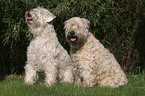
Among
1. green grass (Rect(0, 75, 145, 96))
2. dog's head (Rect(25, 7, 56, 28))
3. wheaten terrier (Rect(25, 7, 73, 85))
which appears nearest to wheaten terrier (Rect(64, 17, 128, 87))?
green grass (Rect(0, 75, 145, 96))

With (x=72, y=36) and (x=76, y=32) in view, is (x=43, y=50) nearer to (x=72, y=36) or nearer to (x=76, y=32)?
(x=72, y=36)

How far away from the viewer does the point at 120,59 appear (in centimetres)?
923

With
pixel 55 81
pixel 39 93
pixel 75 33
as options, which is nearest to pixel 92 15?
pixel 75 33

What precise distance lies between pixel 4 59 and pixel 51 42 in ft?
14.9

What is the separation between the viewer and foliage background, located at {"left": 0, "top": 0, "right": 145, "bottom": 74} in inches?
328

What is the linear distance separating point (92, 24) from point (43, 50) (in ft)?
11.1

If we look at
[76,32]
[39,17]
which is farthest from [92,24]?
[39,17]

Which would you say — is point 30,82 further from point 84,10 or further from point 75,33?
point 84,10

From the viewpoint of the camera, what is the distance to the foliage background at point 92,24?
27.4 feet

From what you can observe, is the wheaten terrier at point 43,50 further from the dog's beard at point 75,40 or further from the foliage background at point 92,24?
the foliage background at point 92,24

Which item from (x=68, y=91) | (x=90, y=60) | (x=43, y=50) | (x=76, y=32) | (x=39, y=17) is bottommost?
(x=68, y=91)

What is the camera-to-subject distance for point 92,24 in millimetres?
9133

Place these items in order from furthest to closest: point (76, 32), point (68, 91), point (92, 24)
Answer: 1. point (92, 24)
2. point (76, 32)
3. point (68, 91)

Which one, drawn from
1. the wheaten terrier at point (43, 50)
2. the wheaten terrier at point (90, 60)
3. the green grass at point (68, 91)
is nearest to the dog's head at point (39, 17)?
the wheaten terrier at point (43, 50)
